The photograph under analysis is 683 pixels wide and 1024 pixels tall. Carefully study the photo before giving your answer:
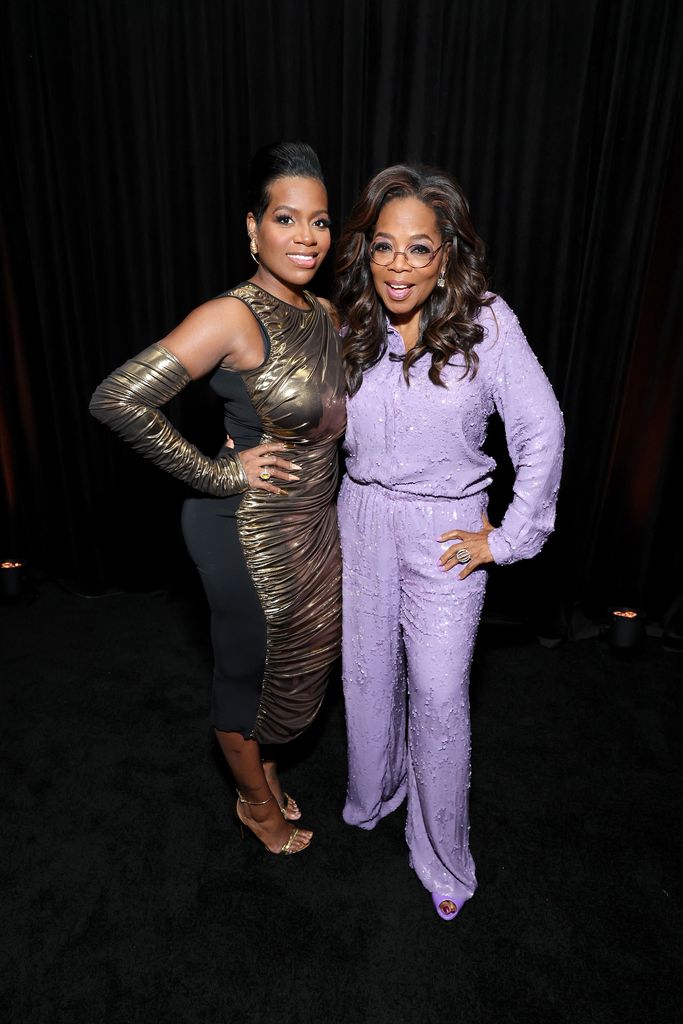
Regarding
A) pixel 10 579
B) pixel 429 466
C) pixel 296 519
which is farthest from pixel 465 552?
pixel 10 579

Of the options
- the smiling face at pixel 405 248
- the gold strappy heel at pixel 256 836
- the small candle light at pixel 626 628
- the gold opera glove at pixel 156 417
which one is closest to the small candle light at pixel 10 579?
the gold strappy heel at pixel 256 836

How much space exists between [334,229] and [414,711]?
1825 mm

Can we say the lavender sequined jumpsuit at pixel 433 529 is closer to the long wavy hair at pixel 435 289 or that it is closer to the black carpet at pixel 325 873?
the long wavy hair at pixel 435 289

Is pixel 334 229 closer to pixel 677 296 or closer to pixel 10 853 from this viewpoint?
pixel 677 296

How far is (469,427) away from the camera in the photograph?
1.81 m

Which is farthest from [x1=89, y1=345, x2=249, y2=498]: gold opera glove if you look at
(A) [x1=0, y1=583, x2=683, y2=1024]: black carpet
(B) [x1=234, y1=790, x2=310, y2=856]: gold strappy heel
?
(A) [x1=0, y1=583, x2=683, y2=1024]: black carpet

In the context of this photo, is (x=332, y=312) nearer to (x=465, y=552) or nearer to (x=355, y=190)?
(x=465, y=552)

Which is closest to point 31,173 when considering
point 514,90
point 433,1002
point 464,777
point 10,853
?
point 514,90

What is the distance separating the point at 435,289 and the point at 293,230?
37cm

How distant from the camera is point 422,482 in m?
1.86

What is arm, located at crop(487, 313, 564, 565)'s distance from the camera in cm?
175

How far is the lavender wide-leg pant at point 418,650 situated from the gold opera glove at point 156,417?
36 cm

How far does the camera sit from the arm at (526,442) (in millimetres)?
1745

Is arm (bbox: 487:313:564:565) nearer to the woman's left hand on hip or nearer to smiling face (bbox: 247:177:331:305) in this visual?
the woman's left hand on hip
